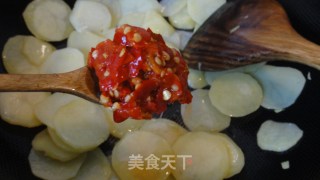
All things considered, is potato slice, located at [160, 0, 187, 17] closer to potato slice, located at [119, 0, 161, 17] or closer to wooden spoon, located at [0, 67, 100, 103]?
potato slice, located at [119, 0, 161, 17]

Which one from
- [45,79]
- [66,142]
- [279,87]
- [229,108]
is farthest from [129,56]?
[279,87]

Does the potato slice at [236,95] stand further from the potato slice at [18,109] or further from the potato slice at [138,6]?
the potato slice at [18,109]

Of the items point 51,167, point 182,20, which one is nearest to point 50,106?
point 51,167

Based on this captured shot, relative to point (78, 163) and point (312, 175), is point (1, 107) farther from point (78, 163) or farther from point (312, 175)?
point (312, 175)

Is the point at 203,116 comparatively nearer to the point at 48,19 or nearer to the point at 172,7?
the point at 172,7

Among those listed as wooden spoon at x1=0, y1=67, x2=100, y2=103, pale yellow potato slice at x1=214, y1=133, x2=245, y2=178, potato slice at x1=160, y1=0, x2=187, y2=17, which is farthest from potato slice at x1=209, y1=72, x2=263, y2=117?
wooden spoon at x1=0, y1=67, x2=100, y2=103
